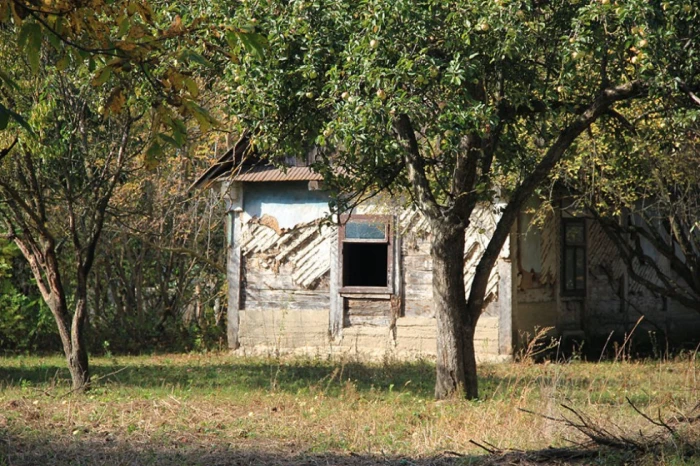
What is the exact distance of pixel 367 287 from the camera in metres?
17.2

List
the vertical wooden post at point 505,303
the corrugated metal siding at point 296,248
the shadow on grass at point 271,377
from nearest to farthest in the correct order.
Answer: the shadow on grass at point 271,377 → the vertical wooden post at point 505,303 → the corrugated metal siding at point 296,248

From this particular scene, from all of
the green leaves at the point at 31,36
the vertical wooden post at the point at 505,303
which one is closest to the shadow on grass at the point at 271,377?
the vertical wooden post at the point at 505,303

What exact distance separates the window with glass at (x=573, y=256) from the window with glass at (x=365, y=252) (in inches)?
140

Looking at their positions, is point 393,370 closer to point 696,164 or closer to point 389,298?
point 389,298

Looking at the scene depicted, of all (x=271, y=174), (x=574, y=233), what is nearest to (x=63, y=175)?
(x=271, y=174)

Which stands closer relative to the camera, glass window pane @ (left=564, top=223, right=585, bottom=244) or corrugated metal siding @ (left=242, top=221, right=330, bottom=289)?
corrugated metal siding @ (left=242, top=221, right=330, bottom=289)

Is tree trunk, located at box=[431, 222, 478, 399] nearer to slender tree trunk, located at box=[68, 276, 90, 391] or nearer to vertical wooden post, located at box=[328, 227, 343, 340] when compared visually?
slender tree trunk, located at box=[68, 276, 90, 391]

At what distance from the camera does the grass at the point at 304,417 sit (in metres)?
7.77

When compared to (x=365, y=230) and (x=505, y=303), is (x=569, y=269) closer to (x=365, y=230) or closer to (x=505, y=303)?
(x=505, y=303)

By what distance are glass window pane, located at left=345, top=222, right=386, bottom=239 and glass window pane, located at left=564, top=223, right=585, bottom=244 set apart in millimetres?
3844

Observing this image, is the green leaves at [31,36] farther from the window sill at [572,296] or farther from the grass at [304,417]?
the window sill at [572,296]

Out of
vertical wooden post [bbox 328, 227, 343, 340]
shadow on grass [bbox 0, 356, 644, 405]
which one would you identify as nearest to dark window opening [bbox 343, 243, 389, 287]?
vertical wooden post [bbox 328, 227, 343, 340]

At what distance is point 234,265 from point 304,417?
29.1 ft

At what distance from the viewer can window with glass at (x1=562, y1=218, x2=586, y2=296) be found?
18344 millimetres
